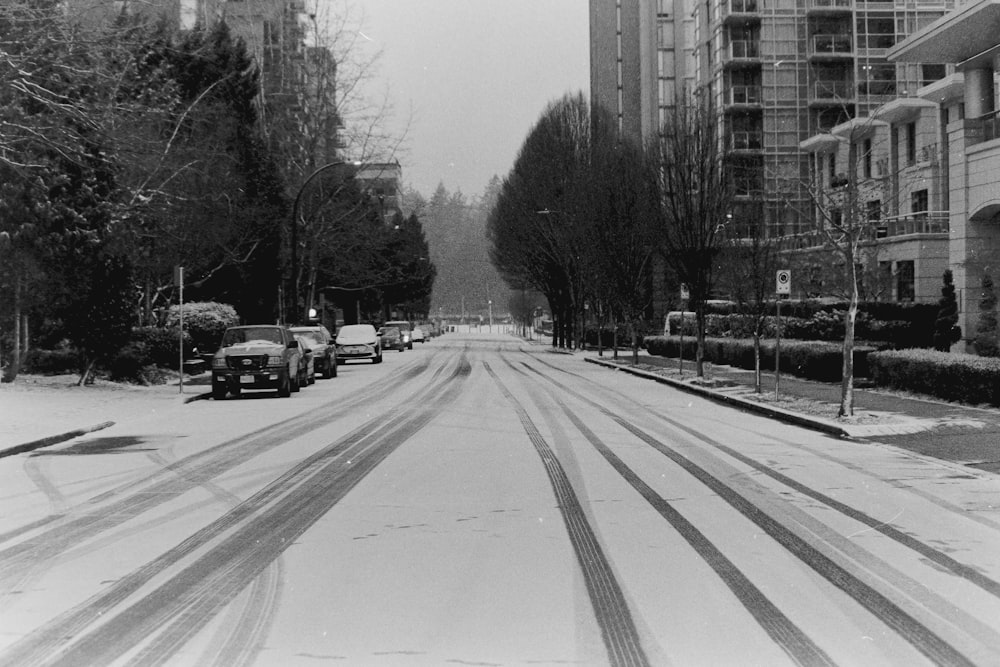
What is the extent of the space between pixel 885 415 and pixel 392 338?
51.9 metres

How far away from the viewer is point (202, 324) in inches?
1377

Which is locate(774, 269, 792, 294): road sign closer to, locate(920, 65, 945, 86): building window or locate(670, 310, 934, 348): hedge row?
locate(670, 310, 934, 348): hedge row

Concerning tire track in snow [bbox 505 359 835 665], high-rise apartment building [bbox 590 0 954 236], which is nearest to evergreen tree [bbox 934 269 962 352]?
tire track in snow [bbox 505 359 835 665]

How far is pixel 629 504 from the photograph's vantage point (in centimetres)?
983

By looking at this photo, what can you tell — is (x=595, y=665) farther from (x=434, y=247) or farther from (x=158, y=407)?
(x=434, y=247)

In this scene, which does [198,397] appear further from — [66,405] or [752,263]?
[752,263]

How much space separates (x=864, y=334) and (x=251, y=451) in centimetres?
2319

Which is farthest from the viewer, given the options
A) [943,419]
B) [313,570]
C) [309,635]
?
[943,419]

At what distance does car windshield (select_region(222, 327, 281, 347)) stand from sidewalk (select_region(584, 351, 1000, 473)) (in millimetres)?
10614

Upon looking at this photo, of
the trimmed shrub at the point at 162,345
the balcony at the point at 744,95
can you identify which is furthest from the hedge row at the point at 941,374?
the balcony at the point at 744,95

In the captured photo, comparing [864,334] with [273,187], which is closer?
[864,334]

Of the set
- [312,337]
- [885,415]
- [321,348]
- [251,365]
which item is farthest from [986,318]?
[312,337]

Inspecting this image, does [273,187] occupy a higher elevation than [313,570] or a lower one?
higher

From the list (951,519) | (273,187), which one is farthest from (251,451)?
(273,187)
